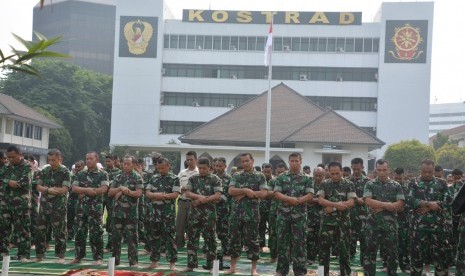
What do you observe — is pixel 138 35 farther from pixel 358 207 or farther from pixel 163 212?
pixel 163 212

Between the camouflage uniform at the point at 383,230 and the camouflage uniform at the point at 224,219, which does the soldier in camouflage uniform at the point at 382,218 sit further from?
the camouflage uniform at the point at 224,219

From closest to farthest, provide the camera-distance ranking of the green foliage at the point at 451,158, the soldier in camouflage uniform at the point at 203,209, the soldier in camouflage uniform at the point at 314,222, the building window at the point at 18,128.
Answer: the soldier in camouflage uniform at the point at 203,209 → the soldier in camouflage uniform at the point at 314,222 → the building window at the point at 18,128 → the green foliage at the point at 451,158

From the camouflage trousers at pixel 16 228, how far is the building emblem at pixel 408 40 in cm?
4887

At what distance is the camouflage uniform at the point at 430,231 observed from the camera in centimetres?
898

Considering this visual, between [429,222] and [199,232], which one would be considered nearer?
[429,222]

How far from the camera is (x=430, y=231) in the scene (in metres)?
9.05

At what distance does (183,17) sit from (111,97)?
35.3 feet

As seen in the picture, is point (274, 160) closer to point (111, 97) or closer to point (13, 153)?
point (111, 97)

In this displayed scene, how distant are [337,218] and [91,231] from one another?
3.76 metres

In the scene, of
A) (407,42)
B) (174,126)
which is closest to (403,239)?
(407,42)

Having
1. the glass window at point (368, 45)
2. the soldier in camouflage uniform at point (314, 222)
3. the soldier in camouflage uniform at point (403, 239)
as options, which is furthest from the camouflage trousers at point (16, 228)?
the glass window at point (368, 45)

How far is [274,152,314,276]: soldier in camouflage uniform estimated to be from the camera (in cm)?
903

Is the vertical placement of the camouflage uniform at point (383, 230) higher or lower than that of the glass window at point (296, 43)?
lower

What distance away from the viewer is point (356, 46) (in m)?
56.7
